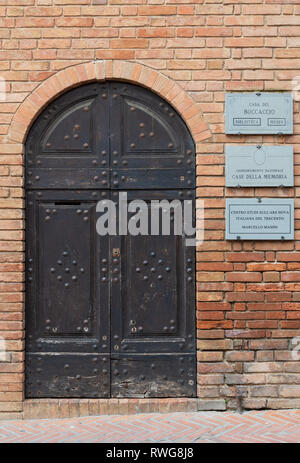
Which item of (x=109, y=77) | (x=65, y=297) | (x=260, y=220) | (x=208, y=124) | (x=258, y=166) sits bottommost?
(x=65, y=297)

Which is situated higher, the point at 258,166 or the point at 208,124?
the point at 208,124

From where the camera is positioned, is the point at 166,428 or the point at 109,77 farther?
the point at 109,77

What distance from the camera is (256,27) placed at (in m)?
5.05

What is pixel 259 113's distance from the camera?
504cm

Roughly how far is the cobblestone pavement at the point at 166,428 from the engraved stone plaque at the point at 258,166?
197 cm

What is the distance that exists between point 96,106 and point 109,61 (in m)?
0.40

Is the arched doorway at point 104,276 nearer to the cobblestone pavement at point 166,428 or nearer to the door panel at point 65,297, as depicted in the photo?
the door panel at point 65,297

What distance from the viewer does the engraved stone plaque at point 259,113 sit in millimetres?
5027

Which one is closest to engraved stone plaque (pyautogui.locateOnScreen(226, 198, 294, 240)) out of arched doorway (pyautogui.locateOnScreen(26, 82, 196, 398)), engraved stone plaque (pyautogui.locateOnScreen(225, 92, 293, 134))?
arched doorway (pyautogui.locateOnScreen(26, 82, 196, 398))

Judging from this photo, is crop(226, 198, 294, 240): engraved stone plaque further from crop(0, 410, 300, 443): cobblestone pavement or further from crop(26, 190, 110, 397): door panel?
crop(0, 410, 300, 443): cobblestone pavement

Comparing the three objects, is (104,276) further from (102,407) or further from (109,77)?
(109,77)

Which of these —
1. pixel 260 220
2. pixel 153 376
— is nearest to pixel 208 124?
pixel 260 220

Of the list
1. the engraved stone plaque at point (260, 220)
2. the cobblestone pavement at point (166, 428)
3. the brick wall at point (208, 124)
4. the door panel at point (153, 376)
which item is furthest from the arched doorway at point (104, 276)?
the engraved stone plaque at point (260, 220)

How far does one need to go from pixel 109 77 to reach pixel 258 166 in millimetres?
1510
